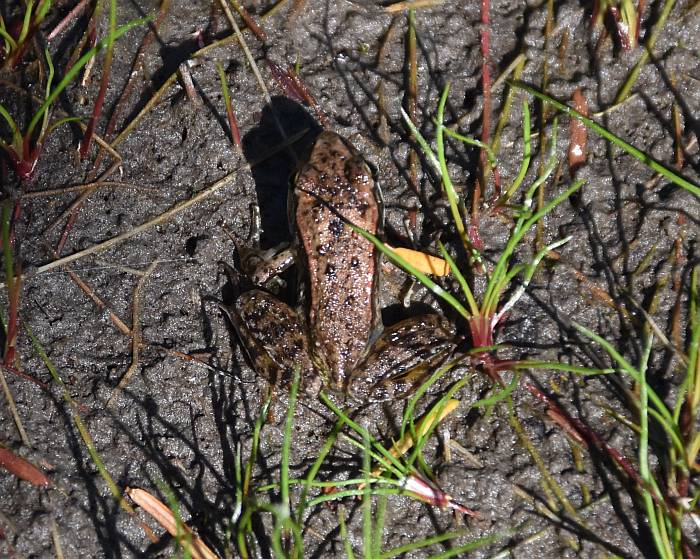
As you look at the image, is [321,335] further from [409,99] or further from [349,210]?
[409,99]

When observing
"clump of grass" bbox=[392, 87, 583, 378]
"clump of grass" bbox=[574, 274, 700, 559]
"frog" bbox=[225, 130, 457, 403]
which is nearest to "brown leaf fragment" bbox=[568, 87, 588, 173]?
"clump of grass" bbox=[392, 87, 583, 378]

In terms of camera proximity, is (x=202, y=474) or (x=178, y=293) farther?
(x=178, y=293)

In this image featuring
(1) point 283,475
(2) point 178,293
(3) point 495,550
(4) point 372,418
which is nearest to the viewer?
(1) point 283,475

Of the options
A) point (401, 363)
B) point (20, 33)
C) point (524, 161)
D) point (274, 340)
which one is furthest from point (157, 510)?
point (20, 33)

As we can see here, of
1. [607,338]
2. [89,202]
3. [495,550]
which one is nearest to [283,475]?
[495,550]

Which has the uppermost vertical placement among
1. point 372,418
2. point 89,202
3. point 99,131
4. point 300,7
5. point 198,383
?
point 300,7

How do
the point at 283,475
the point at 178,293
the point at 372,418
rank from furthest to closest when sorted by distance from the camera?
the point at 178,293
the point at 372,418
the point at 283,475

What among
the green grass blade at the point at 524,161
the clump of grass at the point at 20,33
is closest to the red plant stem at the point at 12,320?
the clump of grass at the point at 20,33
